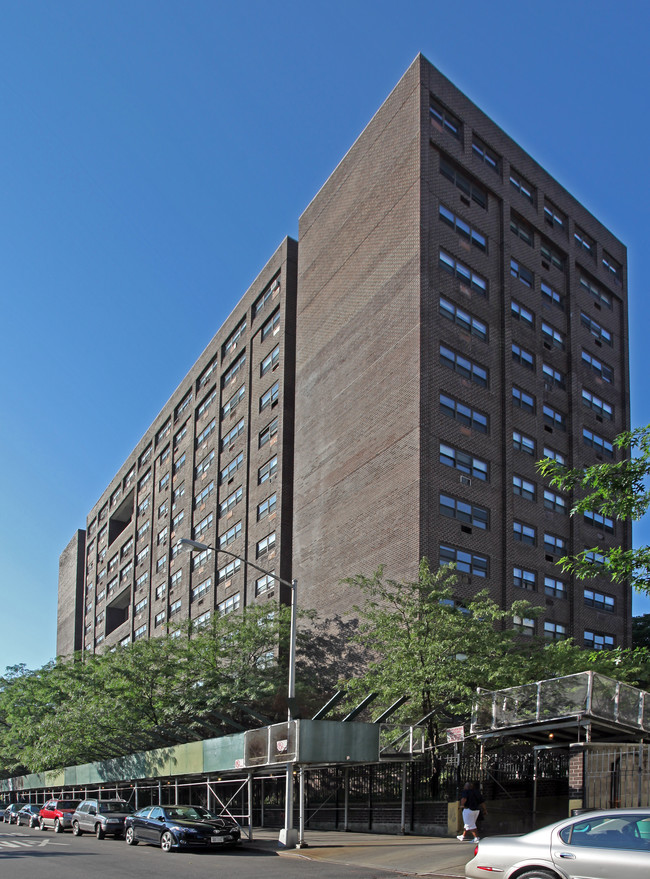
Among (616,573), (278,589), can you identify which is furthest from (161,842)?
(278,589)

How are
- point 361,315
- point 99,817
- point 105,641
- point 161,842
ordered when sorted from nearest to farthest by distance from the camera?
point 161,842 < point 99,817 < point 361,315 < point 105,641

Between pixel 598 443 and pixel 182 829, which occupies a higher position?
pixel 598 443

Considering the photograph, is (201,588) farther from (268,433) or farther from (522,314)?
(522,314)

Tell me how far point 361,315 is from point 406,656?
20639 mm

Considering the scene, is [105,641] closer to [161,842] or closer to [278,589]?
[278,589]

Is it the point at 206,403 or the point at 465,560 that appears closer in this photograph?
the point at 465,560

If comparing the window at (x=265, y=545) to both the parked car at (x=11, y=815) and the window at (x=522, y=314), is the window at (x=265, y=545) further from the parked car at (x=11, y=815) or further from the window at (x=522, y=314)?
the parked car at (x=11, y=815)

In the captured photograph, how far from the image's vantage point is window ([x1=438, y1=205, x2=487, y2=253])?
4047cm

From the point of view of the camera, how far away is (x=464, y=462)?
3744 cm

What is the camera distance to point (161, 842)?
23.4 meters

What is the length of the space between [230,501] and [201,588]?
6801 millimetres

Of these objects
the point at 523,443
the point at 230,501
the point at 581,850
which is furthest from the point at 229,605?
the point at 581,850

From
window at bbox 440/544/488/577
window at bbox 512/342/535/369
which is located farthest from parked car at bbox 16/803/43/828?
window at bbox 512/342/535/369

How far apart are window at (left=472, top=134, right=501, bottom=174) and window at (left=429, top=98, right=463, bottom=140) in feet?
4.08
